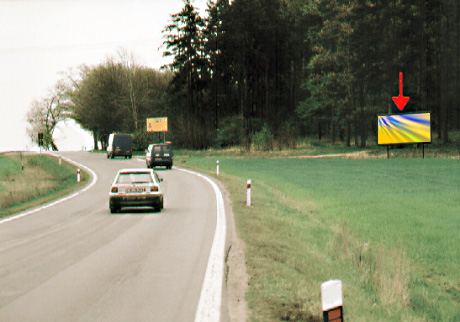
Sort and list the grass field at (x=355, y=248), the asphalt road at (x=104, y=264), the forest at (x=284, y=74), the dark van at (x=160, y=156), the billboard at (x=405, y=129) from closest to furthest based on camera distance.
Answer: the asphalt road at (x=104, y=264)
the grass field at (x=355, y=248)
the billboard at (x=405, y=129)
the dark van at (x=160, y=156)
the forest at (x=284, y=74)

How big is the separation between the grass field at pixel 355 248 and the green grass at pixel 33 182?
359 inches

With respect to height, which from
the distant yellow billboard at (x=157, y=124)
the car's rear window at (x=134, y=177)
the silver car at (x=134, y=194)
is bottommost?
the silver car at (x=134, y=194)

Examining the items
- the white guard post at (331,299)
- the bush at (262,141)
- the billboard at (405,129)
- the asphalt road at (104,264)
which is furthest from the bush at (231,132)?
the white guard post at (331,299)

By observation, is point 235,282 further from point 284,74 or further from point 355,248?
point 284,74

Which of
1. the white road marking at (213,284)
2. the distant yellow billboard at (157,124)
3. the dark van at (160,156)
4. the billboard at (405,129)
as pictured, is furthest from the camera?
the distant yellow billboard at (157,124)

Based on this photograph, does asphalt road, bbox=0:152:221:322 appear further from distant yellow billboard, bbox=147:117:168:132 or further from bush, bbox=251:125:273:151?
distant yellow billboard, bbox=147:117:168:132

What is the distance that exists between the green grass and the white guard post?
15686mm

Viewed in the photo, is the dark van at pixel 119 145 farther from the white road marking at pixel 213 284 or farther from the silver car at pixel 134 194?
the white road marking at pixel 213 284

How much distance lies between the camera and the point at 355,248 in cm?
1330

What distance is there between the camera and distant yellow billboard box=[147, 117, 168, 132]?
245ft

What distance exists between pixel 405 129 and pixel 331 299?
27.4 metres

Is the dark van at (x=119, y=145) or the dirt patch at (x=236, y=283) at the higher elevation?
the dark van at (x=119, y=145)

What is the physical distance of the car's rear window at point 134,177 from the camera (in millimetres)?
18078

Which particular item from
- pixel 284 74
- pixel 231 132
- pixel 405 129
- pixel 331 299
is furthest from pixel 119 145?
pixel 331 299
